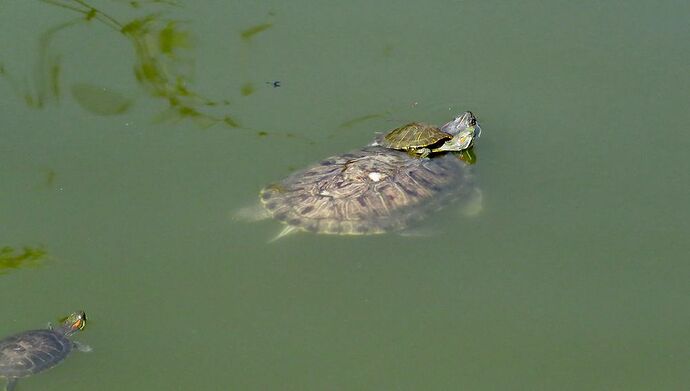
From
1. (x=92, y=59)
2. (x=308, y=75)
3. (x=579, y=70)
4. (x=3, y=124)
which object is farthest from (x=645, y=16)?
(x=3, y=124)

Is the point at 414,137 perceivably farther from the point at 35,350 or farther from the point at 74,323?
the point at 35,350

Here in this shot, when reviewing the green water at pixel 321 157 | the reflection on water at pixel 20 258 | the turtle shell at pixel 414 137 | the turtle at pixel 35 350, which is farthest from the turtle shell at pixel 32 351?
the turtle shell at pixel 414 137

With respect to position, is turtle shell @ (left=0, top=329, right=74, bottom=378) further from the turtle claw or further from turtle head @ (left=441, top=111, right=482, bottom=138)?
turtle head @ (left=441, top=111, right=482, bottom=138)

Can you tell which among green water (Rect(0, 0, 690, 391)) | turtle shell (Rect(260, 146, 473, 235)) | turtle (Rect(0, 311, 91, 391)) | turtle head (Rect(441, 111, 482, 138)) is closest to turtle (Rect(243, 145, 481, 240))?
turtle shell (Rect(260, 146, 473, 235))

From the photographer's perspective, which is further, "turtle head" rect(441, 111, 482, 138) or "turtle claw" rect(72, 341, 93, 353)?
"turtle head" rect(441, 111, 482, 138)

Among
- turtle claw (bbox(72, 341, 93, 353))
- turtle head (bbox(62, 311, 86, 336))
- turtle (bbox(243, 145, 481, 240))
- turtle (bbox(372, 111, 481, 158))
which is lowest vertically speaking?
turtle claw (bbox(72, 341, 93, 353))

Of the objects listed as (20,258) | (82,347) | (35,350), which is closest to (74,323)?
(82,347)

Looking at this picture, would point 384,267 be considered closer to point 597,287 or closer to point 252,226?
point 252,226
